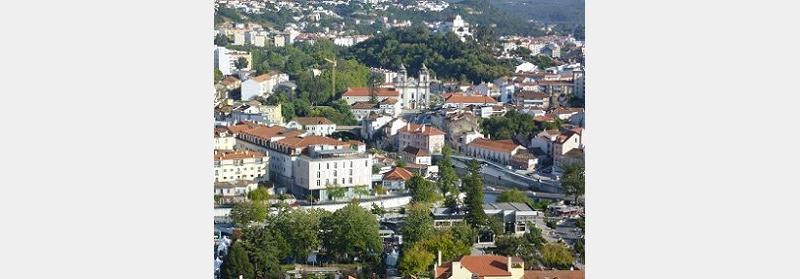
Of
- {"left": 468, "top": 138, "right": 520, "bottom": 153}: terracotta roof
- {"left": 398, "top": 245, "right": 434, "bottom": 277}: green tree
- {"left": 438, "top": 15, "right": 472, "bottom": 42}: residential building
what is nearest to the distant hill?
{"left": 438, "top": 15, "right": 472, "bottom": 42}: residential building

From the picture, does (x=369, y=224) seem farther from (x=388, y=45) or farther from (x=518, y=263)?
(x=388, y=45)

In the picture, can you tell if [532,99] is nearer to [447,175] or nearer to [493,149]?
[493,149]

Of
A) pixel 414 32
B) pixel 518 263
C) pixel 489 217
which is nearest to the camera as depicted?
pixel 518 263

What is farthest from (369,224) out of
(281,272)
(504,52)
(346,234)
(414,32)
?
(504,52)

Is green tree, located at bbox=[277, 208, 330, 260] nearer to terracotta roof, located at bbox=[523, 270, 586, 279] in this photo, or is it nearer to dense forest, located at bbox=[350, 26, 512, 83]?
terracotta roof, located at bbox=[523, 270, 586, 279]

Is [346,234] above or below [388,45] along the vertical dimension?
below

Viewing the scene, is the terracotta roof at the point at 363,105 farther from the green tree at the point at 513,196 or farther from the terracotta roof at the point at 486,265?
the terracotta roof at the point at 486,265
